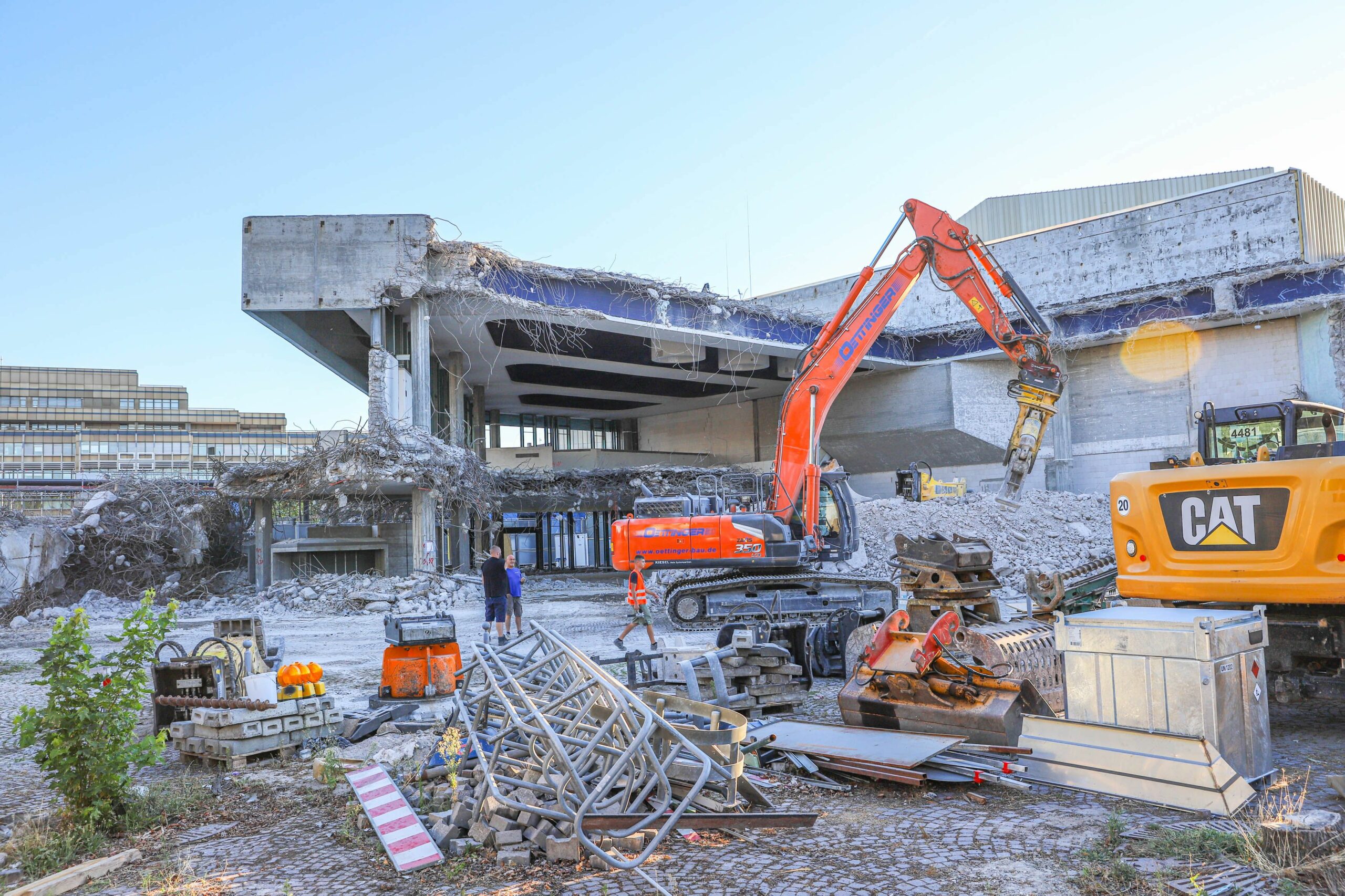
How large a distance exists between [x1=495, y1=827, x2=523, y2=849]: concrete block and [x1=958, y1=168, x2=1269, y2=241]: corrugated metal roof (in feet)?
121

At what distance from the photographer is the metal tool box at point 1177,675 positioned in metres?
5.57

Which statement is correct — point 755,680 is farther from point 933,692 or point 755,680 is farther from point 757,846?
point 757,846

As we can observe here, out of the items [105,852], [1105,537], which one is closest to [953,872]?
[105,852]

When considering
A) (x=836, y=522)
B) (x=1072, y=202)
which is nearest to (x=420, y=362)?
(x=836, y=522)

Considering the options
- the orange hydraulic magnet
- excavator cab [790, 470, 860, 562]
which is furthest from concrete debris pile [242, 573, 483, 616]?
the orange hydraulic magnet

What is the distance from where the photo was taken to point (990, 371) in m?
31.1

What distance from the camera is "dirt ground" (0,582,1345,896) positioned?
4477 mm

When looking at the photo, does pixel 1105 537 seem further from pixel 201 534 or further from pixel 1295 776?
pixel 201 534

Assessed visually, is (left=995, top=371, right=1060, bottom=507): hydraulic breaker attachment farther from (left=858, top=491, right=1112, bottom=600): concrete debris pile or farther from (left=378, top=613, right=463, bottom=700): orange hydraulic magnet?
(left=378, top=613, right=463, bottom=700): orange hydraulic magnet

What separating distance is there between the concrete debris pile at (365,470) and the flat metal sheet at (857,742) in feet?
47.3

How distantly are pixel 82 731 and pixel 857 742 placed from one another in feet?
16.4

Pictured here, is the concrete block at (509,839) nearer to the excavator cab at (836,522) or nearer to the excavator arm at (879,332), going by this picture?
the excavator arm at (879,332)

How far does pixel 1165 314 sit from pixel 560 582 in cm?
1986

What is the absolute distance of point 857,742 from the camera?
6461mm
